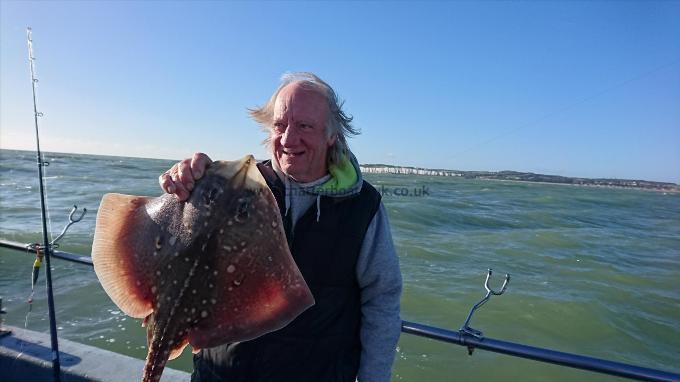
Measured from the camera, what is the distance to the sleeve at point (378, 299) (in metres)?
2.10

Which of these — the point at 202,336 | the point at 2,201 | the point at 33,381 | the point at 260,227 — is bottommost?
the point at 2,201

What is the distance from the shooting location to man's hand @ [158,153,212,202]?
5.99ft

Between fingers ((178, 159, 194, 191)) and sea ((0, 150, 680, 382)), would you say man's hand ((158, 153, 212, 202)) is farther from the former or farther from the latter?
sea ((0, 150, 680, 382))

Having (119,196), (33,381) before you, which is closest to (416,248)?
(33,381)

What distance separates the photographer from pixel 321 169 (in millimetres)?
2160

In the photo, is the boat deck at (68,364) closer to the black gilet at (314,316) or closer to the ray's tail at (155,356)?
the black gilet at (314,316)

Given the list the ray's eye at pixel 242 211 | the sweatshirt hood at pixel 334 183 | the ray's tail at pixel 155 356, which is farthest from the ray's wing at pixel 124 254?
the sweatshirt hood at pixel 334 183

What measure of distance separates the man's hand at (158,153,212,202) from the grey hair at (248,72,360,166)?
438 mm

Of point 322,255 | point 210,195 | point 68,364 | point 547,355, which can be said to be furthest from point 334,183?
point 68,364

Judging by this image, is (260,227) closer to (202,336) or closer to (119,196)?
(202,336)

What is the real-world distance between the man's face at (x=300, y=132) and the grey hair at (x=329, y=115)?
0.12 ft

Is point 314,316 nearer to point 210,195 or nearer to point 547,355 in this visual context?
point 210,195

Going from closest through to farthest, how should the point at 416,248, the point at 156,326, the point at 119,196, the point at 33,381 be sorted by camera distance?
1. the point at 156,326
2. the point at 119,196
3. the point at 33,381
4. the point at 416,248

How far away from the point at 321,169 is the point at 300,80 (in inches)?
18.0
